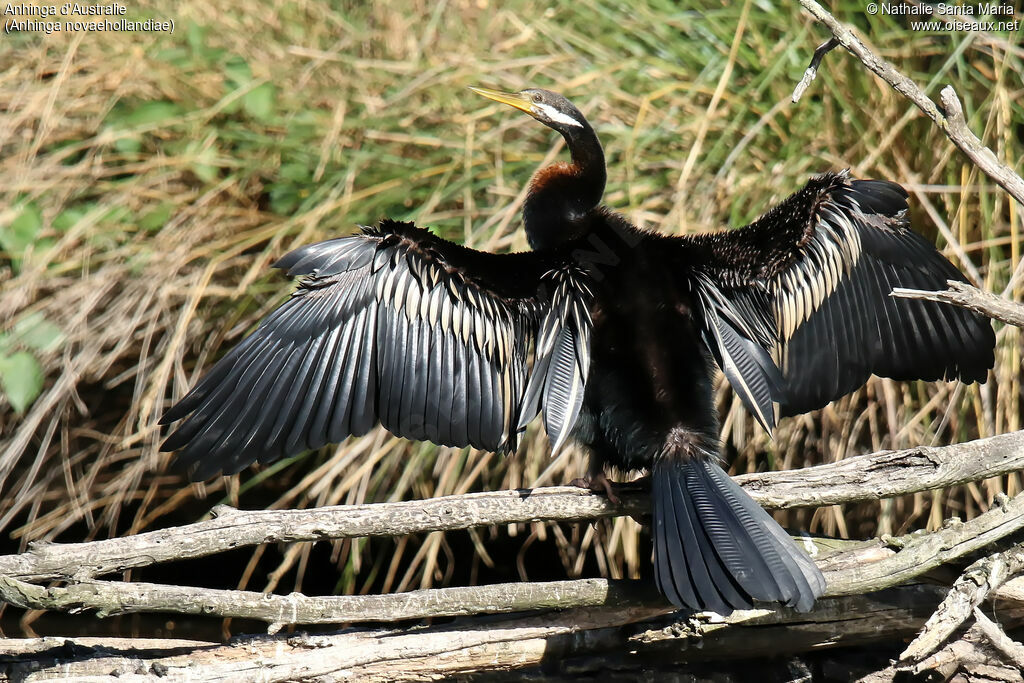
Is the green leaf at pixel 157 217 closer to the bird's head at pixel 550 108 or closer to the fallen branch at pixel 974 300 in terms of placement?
the bird's head at pixel 550 108

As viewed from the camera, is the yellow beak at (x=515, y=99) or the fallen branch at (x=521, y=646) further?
the yellow beak at (x=515, y=99)

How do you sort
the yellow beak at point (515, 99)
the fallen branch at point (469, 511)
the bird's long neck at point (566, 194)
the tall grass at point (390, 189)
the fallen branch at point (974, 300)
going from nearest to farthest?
the fallen branch at point (469, 511) → the fallen branch at point (974, 300) → the bird's long neck at point (566, 194) → the yellow beak at point (515, 99) → the tall grass at point (390, 189)

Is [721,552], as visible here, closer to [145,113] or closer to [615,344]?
[615,344]

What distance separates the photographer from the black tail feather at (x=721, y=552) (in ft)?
5.66

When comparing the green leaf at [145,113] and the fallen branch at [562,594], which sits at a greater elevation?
the green leaf at [145,113]

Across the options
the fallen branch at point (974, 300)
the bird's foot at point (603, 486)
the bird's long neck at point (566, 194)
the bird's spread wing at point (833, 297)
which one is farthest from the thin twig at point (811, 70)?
the bird's foot at point (603, 486)

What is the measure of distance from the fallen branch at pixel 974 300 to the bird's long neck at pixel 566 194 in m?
0.88

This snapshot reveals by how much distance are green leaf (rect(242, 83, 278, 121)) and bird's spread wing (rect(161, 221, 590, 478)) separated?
1558 millimetres

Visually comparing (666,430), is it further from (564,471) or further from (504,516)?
(564,471)

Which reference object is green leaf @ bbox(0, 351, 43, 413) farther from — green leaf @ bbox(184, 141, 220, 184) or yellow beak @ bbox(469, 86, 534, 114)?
yellow beak @ bbox(469, 86, 534, 114)

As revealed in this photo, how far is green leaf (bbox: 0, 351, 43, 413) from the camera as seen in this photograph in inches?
120

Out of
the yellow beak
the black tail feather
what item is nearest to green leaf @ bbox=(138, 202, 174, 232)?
the yellow beak

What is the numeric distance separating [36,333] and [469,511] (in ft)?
6.62

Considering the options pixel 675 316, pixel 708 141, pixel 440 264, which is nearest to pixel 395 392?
pixel 440 264
